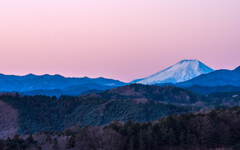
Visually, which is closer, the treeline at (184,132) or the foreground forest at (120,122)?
the foreground forest at (120,122)

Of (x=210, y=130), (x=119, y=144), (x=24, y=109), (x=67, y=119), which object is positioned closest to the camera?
(x=119, y=144)

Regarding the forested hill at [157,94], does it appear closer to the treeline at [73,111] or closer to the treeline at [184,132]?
the treeline at [73,111]

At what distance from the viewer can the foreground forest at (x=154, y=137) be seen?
151ft

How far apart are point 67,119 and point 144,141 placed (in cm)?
7787

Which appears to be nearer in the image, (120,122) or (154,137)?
(154,137)

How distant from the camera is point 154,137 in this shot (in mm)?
48719

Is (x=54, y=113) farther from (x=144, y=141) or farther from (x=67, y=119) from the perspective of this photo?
(x=144, y=141)

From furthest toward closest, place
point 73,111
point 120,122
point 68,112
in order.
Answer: point 73,111
point 68,112
point 120,122

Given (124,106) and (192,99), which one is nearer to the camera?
(124,106)

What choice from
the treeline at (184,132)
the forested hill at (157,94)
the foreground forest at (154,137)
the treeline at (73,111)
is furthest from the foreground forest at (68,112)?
the foreground forest at (154,137)

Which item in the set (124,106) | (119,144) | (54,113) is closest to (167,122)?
(119,144)

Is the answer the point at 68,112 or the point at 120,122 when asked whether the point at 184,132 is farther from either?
the point at 68,112

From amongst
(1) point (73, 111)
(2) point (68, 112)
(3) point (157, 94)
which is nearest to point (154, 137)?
(1) point (73, 111)

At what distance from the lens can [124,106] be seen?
122 m
